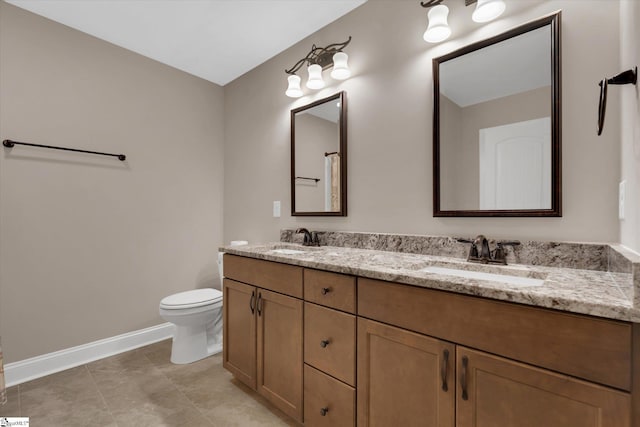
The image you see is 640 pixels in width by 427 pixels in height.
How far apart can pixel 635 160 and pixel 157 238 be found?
3057mm

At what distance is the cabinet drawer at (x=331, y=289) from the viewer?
123 cm

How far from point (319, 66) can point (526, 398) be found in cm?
209

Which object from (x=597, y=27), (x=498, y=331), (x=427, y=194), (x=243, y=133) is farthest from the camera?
(x=243, y=133)

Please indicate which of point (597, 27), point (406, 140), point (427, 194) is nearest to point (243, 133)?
point (406, 140)

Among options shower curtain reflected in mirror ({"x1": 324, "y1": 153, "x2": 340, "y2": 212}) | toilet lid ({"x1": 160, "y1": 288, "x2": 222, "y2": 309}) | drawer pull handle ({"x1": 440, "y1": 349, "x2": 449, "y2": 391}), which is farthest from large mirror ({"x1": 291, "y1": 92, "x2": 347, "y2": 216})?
drawer pull handle ({"x1": 440, "y1": 349, "x2": 449, "y2": 391})

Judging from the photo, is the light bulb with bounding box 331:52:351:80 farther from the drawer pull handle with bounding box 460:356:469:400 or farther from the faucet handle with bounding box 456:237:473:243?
the drawer pull handle with bounding box 460:356:469:400

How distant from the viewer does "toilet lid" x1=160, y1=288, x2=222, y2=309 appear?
83.8 inches

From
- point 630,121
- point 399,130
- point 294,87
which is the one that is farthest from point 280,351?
point 294,87

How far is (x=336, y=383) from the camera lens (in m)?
1.27

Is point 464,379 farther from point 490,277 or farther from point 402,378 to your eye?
point 490,277

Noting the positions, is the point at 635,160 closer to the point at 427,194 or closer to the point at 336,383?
the point at 427,194

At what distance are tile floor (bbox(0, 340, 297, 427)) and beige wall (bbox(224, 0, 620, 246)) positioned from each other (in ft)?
3.84

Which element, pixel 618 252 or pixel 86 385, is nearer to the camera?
pixel 618 252

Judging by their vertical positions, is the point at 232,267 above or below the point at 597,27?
below
